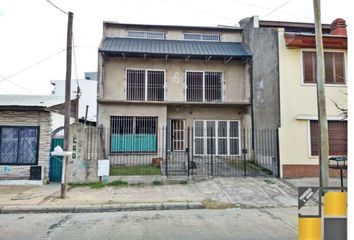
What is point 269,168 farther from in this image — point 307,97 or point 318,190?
point 318,190

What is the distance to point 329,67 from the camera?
12.9 meters

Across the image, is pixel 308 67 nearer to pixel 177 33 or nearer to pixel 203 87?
pixel 203 87

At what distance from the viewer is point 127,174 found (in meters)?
11.7

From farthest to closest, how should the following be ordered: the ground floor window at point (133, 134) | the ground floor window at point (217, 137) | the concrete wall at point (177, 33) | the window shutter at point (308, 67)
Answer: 1. the concrete wall at point (177, 33)
2. the ground floor window at point (217, 137)
3. the ground floor window at point (133, 134)
4. the window shutter at point (308, 67)

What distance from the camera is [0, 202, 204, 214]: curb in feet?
25.2

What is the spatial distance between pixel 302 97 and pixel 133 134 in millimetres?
9529

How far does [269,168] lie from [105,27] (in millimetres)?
13807

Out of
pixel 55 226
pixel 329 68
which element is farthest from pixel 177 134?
pixel 55 226

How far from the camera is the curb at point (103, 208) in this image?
768 cm

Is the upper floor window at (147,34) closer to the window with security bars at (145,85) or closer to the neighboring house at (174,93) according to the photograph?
the neighboring house at (174,93)

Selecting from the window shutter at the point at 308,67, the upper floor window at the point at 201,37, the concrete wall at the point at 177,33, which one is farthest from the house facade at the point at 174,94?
Result: the window shutter at the point at 308,67

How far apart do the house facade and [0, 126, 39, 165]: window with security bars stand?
14.5 ft

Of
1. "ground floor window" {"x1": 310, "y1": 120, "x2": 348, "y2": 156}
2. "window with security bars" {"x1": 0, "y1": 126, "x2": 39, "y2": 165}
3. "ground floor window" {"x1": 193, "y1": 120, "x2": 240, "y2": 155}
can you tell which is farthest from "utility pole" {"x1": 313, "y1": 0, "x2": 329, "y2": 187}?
"window with security bars" {"x1": 0, "y1": 126, "x2": 39, "y2": 165}

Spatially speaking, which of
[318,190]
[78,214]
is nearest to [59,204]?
[78,214]
